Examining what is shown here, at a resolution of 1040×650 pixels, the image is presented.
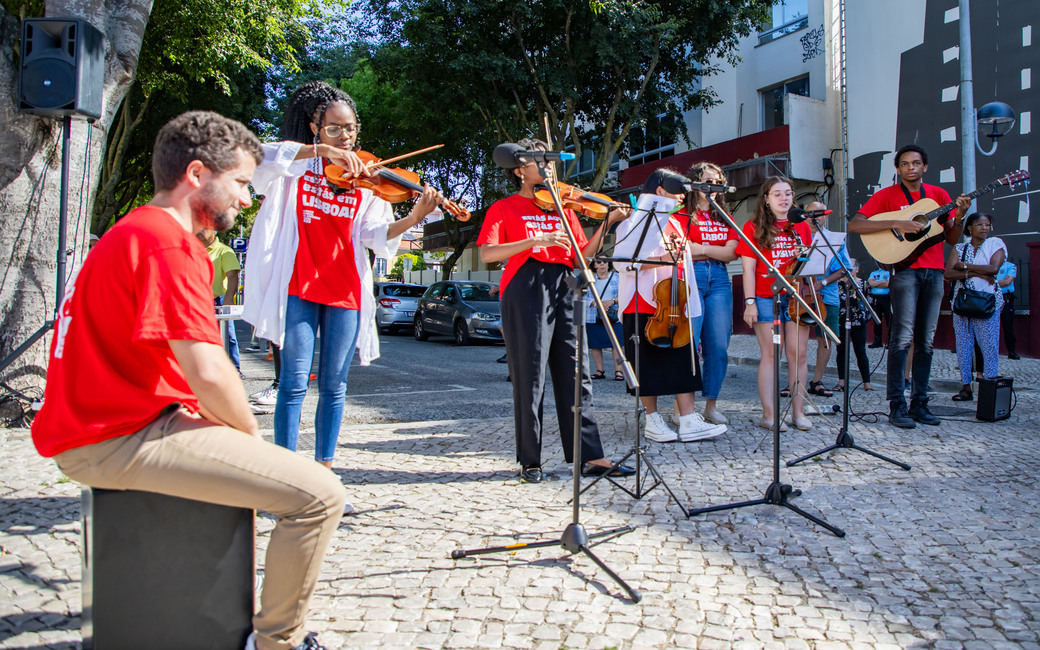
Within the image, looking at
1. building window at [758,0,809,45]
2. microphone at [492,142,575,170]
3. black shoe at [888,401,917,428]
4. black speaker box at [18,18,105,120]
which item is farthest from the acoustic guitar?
building window at [758,0,809,45]

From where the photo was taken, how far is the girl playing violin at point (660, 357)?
5.16m

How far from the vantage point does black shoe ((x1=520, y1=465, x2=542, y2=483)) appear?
438cm

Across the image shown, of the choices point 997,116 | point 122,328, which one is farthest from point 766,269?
point 997,116

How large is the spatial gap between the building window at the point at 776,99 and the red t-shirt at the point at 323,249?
1842cm

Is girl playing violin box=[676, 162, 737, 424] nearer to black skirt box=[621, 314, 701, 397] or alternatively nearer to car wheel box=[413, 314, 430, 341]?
black skirt box=[621, 314, 701, 397]

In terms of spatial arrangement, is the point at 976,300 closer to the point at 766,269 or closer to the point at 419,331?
the point at 766,269

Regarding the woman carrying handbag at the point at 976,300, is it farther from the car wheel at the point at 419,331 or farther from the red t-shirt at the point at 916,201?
the car wheel at the point at 419,331

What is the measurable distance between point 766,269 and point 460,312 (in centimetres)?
1227

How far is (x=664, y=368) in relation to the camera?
5383 millimetres

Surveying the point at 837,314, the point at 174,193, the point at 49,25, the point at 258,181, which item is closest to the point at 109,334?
the point at 174,193

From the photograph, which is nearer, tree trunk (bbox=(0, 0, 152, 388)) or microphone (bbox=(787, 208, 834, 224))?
microphone (bbox=(787, 208, 834, 224))

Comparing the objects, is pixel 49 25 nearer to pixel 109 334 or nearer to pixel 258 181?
pixel 258 181

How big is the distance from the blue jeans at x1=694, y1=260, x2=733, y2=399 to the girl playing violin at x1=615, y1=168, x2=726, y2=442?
407mm

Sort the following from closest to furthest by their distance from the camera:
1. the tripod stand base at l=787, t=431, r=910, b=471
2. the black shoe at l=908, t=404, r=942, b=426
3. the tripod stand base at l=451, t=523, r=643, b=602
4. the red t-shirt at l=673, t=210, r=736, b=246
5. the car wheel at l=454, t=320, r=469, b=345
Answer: the tripod stand base at l=451, t=523, r=643, b=602 → the tripod stand base at l=787, t=431, r=910, b=471 → the red t-shirt at l=673, t=210, r=736, b=246 → the black shoe at l=908, t=404, r=942, b=426 → the car wheel at l=454, t=320, r=469, b=345
